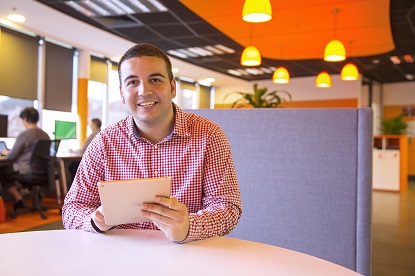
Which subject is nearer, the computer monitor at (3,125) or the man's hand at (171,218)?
the man's hand at (171,218)

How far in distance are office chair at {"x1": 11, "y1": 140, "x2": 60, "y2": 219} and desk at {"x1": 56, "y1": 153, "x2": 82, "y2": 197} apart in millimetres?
543

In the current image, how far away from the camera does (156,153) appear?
61.4 inches

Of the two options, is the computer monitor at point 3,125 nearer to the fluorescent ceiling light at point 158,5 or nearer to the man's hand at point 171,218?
the fluorescent ceiling light at point 158,5

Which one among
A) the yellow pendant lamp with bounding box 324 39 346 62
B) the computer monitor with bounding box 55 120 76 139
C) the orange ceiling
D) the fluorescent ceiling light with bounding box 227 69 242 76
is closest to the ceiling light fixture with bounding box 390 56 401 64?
the orange ceiling

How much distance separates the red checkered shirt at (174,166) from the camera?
1514mm

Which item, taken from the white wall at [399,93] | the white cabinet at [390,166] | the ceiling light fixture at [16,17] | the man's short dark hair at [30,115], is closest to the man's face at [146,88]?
the man's short dark hair at [30,115]

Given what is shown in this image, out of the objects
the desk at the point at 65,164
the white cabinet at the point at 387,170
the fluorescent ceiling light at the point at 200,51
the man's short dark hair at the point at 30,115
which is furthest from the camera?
the white cabinet at the point at 387,170

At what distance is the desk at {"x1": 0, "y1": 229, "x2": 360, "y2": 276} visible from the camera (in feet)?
3.12

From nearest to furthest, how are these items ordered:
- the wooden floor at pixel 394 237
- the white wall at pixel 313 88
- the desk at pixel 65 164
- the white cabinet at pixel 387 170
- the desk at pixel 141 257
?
the desk at pixel 141 257, the wooden floor at pixel 394 237, the desk at pixel 65 164, the white cabinet at pixel 387 170, the white wall at pixel 313 88

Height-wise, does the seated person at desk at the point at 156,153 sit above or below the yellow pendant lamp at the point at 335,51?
below

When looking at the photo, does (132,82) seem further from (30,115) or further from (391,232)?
(30,115)

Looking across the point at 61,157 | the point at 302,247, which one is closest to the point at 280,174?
the point at 302,247

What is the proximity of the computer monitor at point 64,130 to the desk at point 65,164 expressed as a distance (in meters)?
0.48

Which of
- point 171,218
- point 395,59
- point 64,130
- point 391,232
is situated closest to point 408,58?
point 395,59
